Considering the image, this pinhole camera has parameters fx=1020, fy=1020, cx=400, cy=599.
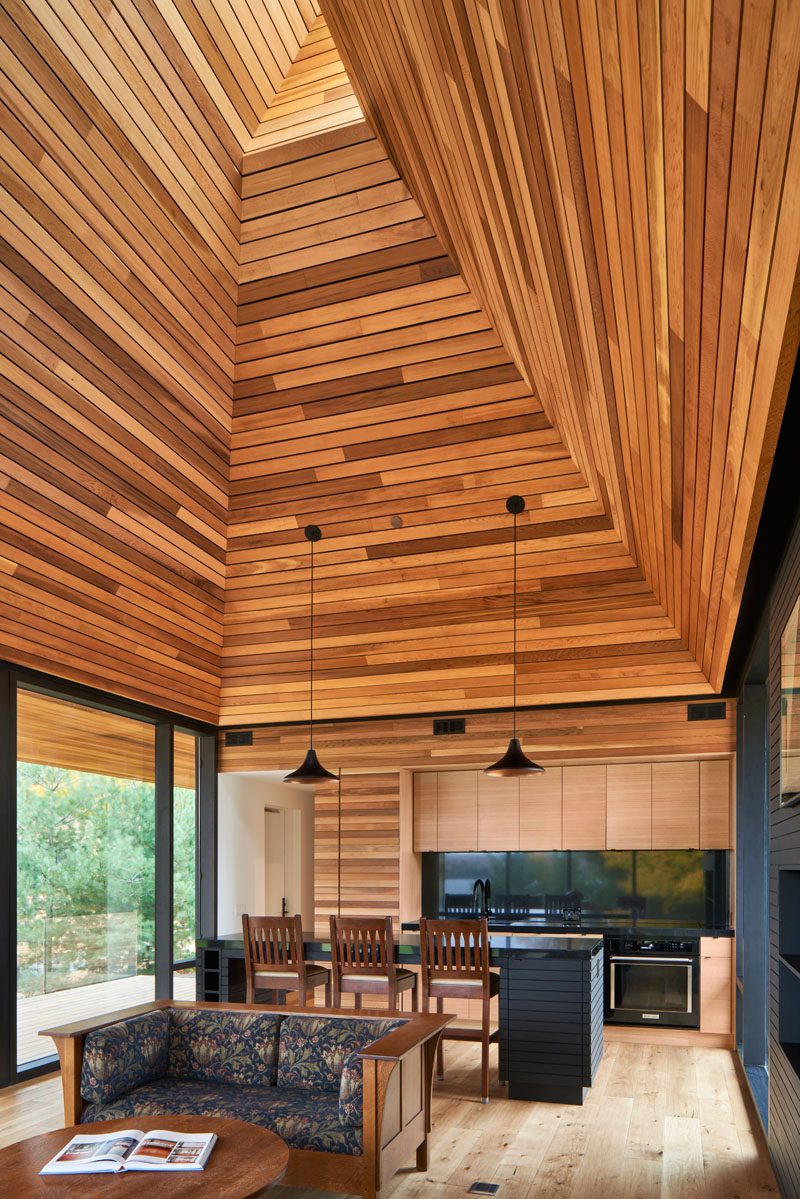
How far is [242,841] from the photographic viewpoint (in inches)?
370

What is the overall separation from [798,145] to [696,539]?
2901mm

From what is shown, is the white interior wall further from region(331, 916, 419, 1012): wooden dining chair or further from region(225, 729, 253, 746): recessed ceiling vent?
region(331, 916, 419, 1012): wooden dining chair

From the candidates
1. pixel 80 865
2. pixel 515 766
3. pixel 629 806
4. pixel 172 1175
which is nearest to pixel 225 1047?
pixel 172 1175

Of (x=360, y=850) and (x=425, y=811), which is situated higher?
(x=425, y=811)

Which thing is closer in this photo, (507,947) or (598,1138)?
(598,1138)

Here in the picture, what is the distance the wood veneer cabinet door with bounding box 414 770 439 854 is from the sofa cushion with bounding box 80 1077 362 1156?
4.36 m

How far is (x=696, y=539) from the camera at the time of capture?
14.5ft

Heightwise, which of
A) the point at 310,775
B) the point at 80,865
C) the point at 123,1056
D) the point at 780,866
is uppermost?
the point at 310,775

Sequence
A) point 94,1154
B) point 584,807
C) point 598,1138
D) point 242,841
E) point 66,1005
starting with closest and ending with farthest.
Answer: point 94,1154 < point 598,1138 < point 66,1005 < point 584,807 < point 242,841

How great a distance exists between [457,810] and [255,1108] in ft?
15.7

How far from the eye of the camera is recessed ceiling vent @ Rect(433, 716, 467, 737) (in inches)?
332

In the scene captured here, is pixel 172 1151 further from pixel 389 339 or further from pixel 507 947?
pixel 389 339

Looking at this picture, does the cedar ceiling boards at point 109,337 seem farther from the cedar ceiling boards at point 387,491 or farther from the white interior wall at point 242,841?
the white interior wall at point 242,841

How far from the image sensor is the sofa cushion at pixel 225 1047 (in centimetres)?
466
